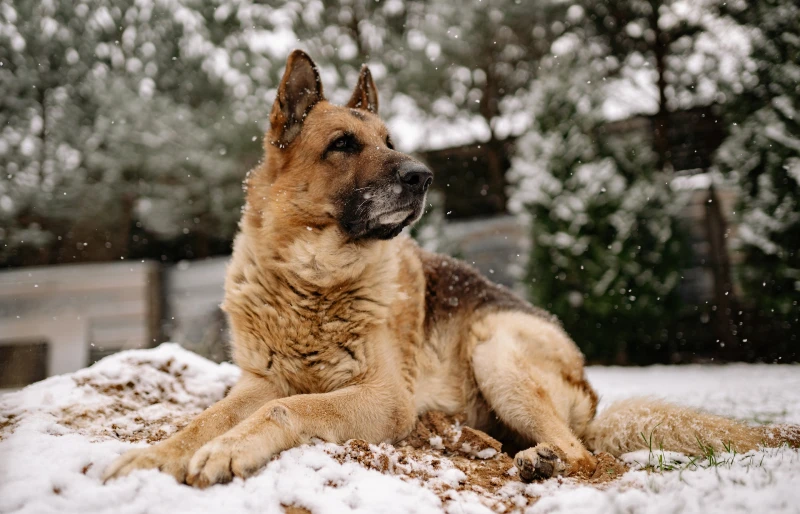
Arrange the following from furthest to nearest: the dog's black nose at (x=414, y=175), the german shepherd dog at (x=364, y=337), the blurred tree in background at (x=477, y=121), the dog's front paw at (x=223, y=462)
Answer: the blurred tree in background at (x=477, y=121) < the dog's black nose at (x=414, y=175) < the german shepherd dog at (x=364, y=337) < the dog's front paw at (x=223, y=462)

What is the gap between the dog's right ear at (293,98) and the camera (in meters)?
3.09

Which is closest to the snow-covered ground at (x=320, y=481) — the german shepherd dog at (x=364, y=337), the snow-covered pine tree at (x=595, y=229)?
the german shepherd dog at (x=364, y=337)

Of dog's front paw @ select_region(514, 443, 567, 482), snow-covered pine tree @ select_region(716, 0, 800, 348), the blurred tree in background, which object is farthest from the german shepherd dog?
snow-covered pine tree @ select_region(716, 0, 800, 348)

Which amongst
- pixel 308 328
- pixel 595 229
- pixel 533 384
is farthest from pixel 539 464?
pixel 595 229

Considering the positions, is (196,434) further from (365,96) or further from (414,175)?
(365,96)

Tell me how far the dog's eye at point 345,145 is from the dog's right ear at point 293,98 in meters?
0.28

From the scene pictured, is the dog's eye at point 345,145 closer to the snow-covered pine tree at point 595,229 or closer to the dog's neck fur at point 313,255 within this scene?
the dog's neck fur at point 313,255

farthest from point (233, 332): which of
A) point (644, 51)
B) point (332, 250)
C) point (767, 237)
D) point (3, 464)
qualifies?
point (644, 51)

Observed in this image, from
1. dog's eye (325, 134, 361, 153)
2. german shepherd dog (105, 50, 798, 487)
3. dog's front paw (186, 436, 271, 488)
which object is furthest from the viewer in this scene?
dog's eye (325, 134, 361, 153)

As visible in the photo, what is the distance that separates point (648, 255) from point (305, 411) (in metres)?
6.51

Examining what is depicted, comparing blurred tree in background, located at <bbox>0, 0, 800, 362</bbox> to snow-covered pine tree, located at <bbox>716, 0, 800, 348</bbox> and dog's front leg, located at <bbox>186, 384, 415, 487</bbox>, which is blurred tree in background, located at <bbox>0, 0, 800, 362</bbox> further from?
dog's front leg, located at <bbox>186, 384, 415, 487</bbox>

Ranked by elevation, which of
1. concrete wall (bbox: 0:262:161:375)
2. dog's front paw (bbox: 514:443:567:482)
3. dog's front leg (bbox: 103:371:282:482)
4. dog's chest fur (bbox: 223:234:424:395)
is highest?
dog's chest fur (bbox: 223:234:424:395)

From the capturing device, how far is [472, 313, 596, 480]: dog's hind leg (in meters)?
2.67

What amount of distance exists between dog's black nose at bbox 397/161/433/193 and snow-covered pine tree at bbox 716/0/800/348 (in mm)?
5692
